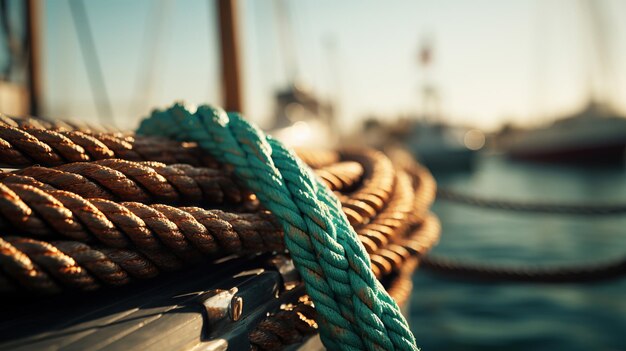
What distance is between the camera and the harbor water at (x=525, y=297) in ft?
8.00

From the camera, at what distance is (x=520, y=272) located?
5.64ft

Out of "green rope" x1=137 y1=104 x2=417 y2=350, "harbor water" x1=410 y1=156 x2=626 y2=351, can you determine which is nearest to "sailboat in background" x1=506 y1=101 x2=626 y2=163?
"harbor water" x1=410 y1=156 x2=626 y2=351

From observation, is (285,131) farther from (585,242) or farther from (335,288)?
(335,288)

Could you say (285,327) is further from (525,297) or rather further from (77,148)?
(525,297)

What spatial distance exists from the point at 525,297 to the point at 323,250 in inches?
121

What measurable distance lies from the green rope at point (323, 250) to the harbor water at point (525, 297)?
6.93 ft

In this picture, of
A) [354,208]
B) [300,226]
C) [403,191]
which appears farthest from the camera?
[403,191]

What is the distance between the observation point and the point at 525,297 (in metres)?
3.05

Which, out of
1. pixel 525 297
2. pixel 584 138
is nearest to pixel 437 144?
pixel 584 138

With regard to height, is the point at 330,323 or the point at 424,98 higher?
the point at 424,98

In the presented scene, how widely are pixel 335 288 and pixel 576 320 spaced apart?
9.36ft

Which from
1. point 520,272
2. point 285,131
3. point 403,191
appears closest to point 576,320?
point 520,272

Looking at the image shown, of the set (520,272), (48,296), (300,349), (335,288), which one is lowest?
(520,272)

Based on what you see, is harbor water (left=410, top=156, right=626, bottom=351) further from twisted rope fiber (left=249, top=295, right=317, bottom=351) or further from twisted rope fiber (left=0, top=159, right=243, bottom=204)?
twisted rope fiber (left=0, top=159, right=243, bottom=204)
